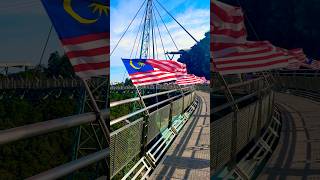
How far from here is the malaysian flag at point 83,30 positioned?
76.8 inches

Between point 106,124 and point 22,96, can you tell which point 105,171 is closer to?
point 106,124

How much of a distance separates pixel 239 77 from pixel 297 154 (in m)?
0.34

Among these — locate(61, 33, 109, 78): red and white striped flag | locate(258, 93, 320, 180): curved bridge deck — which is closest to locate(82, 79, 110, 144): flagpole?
locate(61, 33, 109, 78): red and white striped flag

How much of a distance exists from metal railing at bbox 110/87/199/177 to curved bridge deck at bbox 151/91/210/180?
0.33 meters

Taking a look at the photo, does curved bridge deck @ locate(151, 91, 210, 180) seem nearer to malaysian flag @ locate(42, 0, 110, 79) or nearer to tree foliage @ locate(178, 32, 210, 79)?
tree foliage @ locate(178, 32, 210, 79)

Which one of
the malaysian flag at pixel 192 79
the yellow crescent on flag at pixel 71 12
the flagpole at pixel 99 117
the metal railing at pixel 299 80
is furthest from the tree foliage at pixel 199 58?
the yellow crescent on flag at pixel 71 12

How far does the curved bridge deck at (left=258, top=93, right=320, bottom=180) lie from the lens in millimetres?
1266

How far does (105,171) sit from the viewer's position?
2.25 meters

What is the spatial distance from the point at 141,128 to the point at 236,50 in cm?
242

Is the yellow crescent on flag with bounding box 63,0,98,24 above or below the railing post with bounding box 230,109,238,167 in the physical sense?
above

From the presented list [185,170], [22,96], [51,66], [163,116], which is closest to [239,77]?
[185,170]

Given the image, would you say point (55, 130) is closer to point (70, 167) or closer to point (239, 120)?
point (70, 167)

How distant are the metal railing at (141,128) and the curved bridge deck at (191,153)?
33cm

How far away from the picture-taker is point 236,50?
1319 millimetres
